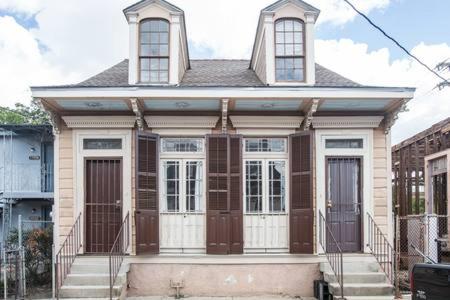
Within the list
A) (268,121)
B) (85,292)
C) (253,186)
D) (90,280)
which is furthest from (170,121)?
(85,292)

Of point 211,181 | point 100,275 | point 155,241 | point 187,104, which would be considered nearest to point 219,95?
point 187,104

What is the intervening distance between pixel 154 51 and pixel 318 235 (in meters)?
4.99

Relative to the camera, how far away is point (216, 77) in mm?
11648

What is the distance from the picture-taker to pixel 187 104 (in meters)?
10.2

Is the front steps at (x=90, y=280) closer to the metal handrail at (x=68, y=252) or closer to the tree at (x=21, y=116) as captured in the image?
the metal handrail at (x=68, y=252)

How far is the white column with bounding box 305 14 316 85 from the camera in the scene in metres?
10.6

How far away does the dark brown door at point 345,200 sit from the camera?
10.6 m

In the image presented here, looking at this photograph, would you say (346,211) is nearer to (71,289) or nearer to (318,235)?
(318,235)

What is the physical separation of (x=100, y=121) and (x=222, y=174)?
267 centimetres

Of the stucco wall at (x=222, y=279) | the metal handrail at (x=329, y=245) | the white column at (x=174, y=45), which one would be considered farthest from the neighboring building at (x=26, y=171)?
the metal handrail at (x=329, y=245)

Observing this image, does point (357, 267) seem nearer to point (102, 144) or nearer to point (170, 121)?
point (170, 121)

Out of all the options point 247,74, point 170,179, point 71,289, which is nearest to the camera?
point 71,289

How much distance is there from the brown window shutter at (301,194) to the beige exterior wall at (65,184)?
4370 mm

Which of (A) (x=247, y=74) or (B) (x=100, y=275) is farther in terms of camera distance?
(A) (x=247, y=74)
